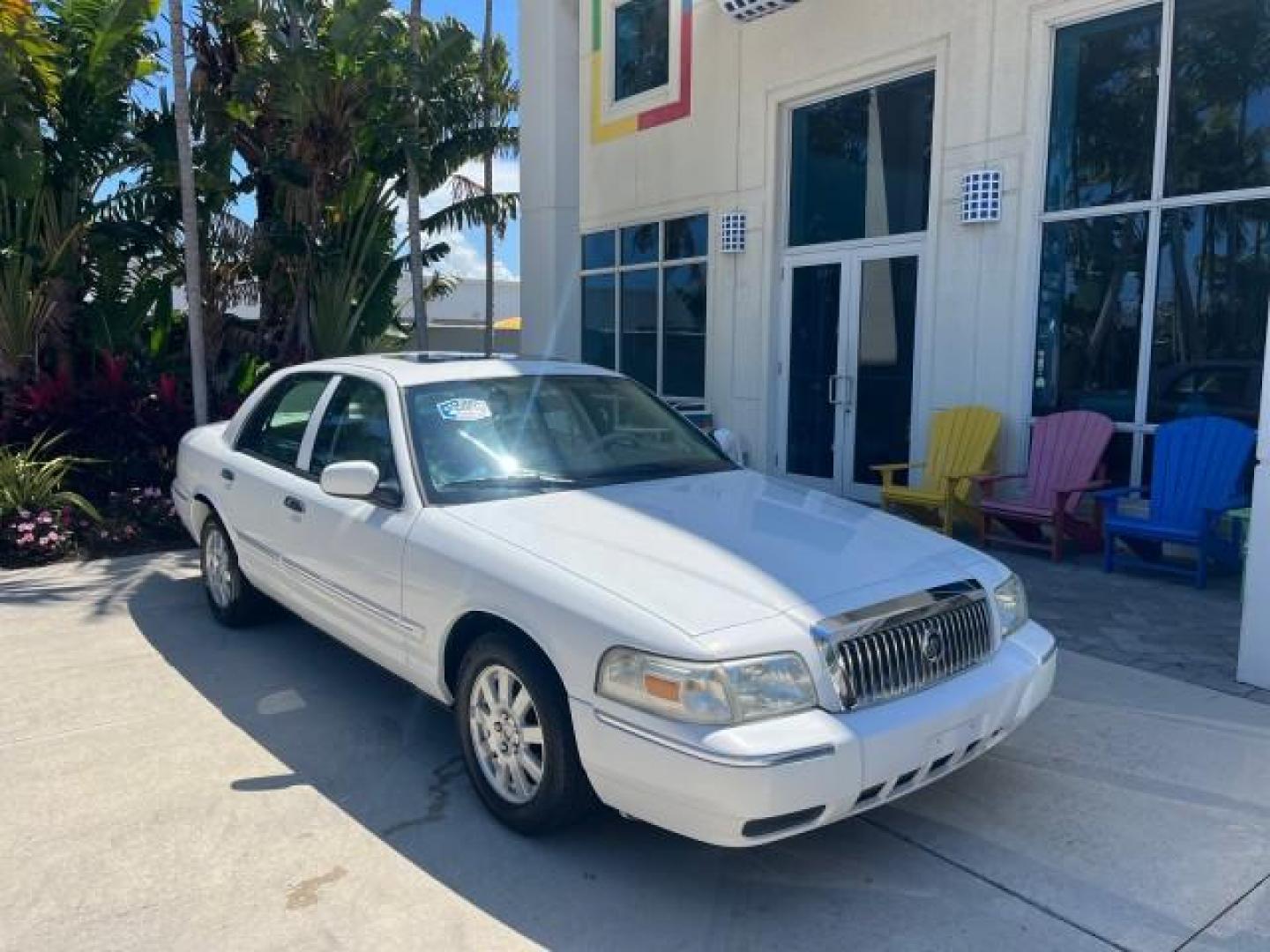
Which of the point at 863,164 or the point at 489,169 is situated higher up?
the point at 489,169

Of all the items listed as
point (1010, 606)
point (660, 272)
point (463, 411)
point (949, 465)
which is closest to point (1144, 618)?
point (949, 465)

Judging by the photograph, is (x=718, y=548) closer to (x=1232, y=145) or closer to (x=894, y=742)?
(x=894, y=742)

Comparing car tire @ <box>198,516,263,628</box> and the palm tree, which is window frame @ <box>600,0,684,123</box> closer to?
the palm tree

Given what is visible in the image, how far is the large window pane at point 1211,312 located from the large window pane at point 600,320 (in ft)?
21.9

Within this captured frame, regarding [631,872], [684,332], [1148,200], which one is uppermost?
[1148,200]

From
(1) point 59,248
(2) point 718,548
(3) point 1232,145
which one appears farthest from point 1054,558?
(1) point 59,248

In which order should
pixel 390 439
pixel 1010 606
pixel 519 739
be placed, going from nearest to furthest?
pixel 519 739 → pixel 1010 606 → pixel 390 439

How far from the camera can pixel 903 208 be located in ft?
28.8

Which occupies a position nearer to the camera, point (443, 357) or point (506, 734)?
point (506, 734)

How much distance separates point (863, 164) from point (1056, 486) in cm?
359

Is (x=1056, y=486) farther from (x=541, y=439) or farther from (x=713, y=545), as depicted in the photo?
(x=713, y=545)

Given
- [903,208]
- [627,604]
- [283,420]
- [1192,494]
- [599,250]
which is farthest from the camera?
[599,250]

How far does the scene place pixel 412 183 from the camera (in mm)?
11391

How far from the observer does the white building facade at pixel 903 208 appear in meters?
6.91
